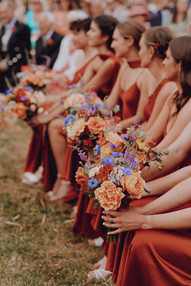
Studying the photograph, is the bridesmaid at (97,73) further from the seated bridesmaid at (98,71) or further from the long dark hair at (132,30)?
the long dark hair at (132,30)

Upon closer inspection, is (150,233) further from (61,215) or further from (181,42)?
(61,215)

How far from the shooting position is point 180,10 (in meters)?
7.19

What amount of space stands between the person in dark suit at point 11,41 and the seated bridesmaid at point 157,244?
6142mm

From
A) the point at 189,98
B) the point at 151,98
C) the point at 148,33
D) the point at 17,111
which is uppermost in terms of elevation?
the point at 148,33

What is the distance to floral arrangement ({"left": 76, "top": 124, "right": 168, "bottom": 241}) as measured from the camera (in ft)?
6.39

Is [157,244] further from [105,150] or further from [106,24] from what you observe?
[106,24]

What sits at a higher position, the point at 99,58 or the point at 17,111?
the point at 99,58

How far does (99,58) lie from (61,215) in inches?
72.9

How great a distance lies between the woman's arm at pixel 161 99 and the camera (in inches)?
122

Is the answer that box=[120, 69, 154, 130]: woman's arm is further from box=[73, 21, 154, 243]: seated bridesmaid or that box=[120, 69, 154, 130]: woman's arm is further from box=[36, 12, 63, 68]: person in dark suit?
box=[36, 12, 63, 68]: person in dark suit

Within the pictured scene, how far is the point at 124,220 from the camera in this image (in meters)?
2.09

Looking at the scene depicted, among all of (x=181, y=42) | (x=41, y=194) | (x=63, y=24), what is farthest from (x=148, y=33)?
(x=63, y=24)

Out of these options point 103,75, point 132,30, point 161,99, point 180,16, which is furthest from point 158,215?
point 180,16

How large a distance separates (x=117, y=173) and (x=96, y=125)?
703mm
